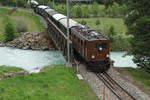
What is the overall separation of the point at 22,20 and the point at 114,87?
4781cm

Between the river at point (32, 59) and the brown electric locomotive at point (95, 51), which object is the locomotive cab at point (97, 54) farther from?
the river at point (32, 59)

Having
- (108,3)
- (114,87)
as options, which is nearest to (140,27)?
(114,87)

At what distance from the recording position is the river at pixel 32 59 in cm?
3631

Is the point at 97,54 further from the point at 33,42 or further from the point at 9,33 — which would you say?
the point at 9,33

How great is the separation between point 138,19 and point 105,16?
220 feet

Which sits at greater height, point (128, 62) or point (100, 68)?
point (100, 68)

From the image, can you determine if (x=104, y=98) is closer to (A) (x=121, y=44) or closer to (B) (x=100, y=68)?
(B) (x=100, y=68)

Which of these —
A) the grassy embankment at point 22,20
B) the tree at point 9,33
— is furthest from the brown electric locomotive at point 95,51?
the grassy embankment at point 22,20

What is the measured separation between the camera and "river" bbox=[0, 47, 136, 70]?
36306 millimetres

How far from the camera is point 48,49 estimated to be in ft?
157

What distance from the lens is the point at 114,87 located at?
19.3 metres

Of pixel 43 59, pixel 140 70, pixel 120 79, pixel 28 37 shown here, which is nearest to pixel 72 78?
pixel 120 79

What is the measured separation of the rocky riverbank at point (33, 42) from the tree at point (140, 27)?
87.5 ft

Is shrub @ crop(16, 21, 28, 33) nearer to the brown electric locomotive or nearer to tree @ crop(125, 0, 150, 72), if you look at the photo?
the brown electric locomotive
